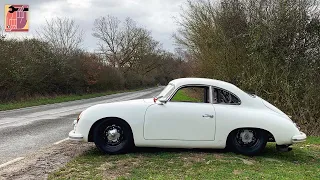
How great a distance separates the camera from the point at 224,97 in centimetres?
704

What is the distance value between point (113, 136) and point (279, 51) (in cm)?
920

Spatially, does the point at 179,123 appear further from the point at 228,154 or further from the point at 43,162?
the point at 43,162

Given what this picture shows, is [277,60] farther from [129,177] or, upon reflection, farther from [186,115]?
[129,177]

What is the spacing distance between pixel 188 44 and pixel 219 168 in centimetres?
2178

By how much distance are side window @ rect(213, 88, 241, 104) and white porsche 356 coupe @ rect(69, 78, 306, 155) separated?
113mm

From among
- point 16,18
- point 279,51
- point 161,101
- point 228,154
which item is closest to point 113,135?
point 161,101

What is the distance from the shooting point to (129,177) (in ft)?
17.1

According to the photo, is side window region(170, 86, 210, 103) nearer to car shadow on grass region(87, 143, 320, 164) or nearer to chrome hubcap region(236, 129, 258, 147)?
chrome hubcap region(236, 129, 258, 147)

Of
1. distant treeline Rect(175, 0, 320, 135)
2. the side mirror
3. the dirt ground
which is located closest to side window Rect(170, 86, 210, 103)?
the side mirror

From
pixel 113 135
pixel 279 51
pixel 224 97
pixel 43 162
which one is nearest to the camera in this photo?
pixel 43 162

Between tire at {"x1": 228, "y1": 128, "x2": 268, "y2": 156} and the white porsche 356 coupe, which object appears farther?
tire at {"x1": 228, "y1": 128, "x2": 268, "y2": 156}

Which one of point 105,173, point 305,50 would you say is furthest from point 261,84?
point 105,173

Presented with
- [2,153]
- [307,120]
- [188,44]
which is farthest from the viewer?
[188,44]

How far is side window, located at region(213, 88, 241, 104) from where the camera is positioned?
6988 mm
